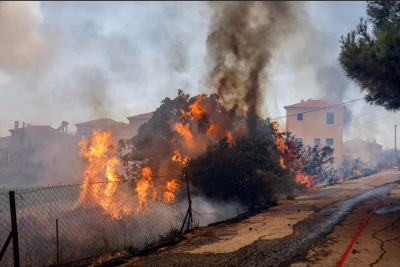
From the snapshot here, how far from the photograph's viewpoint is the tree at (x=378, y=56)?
7.85m

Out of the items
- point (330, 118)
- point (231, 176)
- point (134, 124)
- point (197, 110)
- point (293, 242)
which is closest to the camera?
point (293, 242)

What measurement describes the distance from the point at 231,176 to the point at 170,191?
8.45 feet

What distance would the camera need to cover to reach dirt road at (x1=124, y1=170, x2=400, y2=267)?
5.51 metres

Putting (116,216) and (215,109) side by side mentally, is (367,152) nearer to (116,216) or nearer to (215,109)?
(215,109)

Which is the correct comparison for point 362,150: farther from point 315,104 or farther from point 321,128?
point 321,128

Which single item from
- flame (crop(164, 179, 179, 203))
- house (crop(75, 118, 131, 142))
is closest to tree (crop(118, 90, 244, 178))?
flame (crop(164, 179, 179, 203))

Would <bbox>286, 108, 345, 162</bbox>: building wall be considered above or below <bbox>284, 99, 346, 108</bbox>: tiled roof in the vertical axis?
below

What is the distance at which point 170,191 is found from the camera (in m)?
12.2

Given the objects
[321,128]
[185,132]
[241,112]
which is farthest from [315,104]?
[185,132]

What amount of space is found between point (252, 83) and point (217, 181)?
8.43 meters

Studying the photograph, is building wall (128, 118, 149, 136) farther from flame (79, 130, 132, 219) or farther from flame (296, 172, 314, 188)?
flame (296, 172, 314, 188)

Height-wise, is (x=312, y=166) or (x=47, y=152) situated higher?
(x=47, y=152)

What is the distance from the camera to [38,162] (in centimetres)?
3147

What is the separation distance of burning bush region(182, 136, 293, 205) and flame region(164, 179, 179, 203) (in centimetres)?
76
